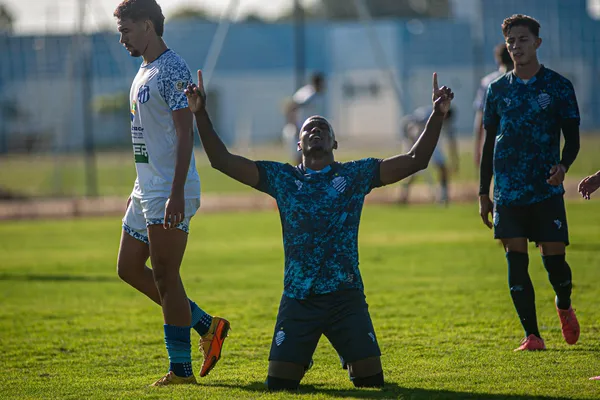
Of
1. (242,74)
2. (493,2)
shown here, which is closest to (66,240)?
(493,2)

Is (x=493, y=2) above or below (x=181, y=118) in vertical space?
above

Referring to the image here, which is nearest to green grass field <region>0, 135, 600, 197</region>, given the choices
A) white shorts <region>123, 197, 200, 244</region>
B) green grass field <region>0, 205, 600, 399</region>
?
green grass field <region>0, 205, 600, 399</region>

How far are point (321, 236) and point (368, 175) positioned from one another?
482 millimetres

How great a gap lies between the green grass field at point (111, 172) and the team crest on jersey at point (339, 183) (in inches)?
836

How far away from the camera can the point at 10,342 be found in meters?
8.76

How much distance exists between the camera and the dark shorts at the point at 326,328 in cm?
653

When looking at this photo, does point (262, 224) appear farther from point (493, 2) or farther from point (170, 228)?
point (493, 2)

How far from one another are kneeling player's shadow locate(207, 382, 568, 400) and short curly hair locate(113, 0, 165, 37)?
7.80 ft

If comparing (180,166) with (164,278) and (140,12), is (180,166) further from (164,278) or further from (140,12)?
(140,12)

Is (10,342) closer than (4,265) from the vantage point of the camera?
Yes

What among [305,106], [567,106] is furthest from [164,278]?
[305,106]

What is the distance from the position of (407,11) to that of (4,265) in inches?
2973

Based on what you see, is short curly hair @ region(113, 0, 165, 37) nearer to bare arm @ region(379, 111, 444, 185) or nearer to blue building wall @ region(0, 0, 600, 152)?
bare arm @ region(379, 111, 444, 185)

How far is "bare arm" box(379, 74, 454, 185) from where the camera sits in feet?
21.4
